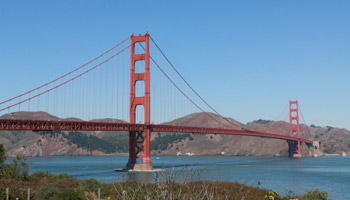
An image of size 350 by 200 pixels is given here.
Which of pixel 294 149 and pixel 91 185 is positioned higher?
pixel 294 149

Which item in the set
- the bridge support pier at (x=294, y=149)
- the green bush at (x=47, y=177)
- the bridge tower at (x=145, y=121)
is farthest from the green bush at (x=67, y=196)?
the bridge support pier at (x=294, y=149)

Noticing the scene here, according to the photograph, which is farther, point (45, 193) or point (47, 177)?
point (47, 177)

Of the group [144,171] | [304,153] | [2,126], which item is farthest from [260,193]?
[304,153]

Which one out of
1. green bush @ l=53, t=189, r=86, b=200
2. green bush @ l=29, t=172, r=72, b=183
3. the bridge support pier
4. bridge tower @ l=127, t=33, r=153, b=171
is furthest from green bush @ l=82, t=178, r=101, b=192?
the bridge support pier

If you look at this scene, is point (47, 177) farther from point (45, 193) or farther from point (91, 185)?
point (45, 193)

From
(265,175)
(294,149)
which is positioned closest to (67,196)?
(265,175)

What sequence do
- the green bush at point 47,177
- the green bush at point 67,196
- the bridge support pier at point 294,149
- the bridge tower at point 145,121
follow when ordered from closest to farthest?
the green bush at point 67,196 < the green bush at point 47,177 < the bridge tower at point 145,121 < the bridge support pier at point 294,149

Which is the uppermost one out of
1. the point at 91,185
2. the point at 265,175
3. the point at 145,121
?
the point at 145,121

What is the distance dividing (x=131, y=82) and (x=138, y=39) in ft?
30.5

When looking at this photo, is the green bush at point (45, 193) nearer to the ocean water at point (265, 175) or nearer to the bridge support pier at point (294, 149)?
the ocean water at point (265, 175)

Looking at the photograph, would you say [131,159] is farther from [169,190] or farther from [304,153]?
[304,153]

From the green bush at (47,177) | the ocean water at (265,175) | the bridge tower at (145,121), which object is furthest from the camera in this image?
the bridge tower at (145,121)

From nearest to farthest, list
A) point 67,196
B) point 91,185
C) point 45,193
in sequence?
point 67,196
point 45,193
point 91,185

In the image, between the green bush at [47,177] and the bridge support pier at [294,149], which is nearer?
the green bush at [47,177]
